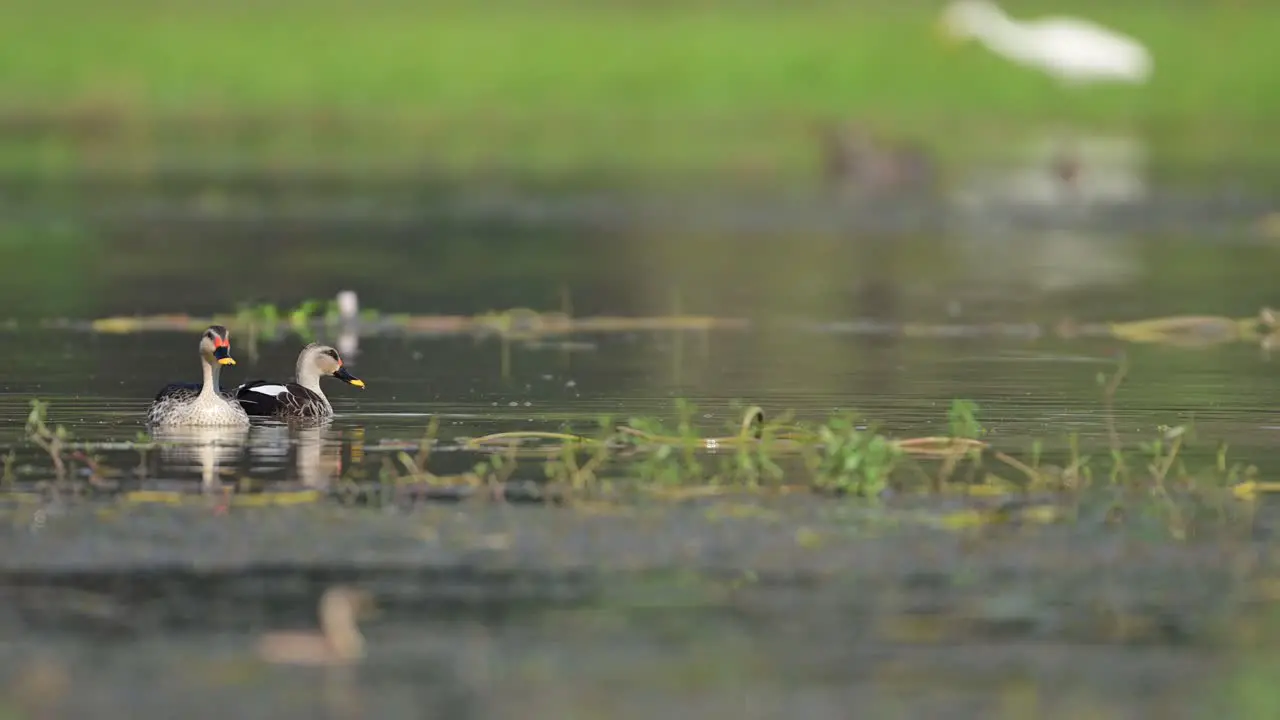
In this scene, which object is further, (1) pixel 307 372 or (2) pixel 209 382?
(1) pixel 307 372

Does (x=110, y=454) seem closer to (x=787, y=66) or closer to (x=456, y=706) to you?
(x=456, y=706)

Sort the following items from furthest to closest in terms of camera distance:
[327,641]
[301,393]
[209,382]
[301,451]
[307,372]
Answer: [307,372]
[301,393]
[209,382]
[301,451]
[327,641]

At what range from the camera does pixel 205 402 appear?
46.9ft

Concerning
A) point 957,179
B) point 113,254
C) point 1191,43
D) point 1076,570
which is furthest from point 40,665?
point 1191,43

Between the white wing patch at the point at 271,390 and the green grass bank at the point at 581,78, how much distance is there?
1404 inches

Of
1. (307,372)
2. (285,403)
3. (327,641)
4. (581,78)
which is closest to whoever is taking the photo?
(327,641)

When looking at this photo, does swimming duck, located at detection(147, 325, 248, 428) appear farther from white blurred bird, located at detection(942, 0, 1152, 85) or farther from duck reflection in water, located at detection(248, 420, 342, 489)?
white blurred bird, located at detection(942, 0, 1152, 85)

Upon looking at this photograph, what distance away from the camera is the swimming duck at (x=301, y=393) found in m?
14.9

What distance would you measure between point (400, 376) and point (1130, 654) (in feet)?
30.0

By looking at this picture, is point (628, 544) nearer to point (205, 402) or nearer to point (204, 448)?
point (204, 448)

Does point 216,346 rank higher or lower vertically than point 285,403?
higher

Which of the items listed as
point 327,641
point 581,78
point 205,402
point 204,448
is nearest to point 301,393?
point 205,402

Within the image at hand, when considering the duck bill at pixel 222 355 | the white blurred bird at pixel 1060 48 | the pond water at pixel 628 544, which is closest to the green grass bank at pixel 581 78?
the white blurred bird at pixel 1060 48

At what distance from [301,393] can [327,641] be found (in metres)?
6.02
